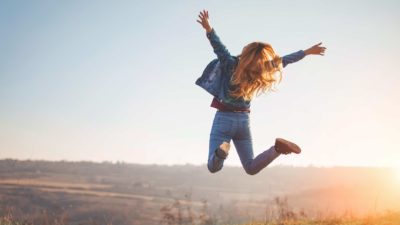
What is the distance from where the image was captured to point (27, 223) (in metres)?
10.2

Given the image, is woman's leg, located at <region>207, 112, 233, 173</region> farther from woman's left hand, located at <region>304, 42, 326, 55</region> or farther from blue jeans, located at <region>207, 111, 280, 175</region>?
woman's left hand, located at <region>304, 42, 326, 55</region>

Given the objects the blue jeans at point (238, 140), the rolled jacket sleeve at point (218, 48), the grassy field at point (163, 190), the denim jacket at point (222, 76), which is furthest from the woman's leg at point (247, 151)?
the grassy field at point (163, 190)

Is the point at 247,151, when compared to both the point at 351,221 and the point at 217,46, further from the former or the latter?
the point at 351,221

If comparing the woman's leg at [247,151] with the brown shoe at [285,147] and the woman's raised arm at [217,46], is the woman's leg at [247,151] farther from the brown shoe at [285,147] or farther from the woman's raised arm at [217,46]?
the woman's raised arm at [217,46]

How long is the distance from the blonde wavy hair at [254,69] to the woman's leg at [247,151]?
52 cm

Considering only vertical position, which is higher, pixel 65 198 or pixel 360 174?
pixel 360 174

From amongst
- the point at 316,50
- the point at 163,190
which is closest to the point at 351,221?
the point at 316,50

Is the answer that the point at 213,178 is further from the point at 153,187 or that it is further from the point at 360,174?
the point at 360,174

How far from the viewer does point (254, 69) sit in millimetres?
5855

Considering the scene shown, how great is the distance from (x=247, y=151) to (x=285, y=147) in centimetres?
77

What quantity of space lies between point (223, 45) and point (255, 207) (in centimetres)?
9771

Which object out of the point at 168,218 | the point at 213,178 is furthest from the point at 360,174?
the point at 168,218

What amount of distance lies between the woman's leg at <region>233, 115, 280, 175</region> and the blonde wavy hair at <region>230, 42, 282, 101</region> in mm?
523

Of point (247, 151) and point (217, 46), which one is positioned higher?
point (217, 46)
